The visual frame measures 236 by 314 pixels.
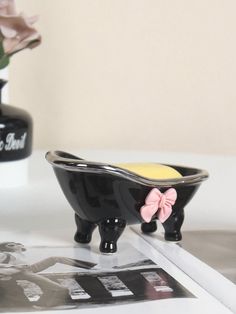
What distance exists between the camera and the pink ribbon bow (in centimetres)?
79

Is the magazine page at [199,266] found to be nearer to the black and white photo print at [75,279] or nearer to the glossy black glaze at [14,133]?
the black and white photo print at [75,279]

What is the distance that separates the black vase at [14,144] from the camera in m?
1.11

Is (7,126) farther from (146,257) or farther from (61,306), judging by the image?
(61,306)

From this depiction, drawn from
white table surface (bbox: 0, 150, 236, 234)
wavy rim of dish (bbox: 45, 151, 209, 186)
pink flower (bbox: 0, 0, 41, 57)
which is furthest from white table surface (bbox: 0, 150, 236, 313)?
pink flower (bbox: 0, 0, 41, 57)

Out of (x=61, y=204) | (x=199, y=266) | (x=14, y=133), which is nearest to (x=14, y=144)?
(x=14, y=133)

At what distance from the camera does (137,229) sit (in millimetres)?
883

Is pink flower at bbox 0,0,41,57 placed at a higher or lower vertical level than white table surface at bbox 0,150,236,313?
higher

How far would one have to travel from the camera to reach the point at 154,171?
2.70 ft

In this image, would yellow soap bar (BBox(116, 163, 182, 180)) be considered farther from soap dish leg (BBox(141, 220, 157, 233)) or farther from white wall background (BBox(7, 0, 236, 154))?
white wall background (BBox(7, 0, 236, 154))

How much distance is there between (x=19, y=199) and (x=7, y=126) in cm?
12

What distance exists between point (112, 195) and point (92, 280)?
128 millimetres

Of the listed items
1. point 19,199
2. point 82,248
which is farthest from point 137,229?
point 19,199

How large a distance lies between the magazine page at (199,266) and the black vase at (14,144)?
314 millimetres

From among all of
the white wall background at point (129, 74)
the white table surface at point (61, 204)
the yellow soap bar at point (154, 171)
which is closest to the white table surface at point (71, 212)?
the white table surface at point (61, 204)
